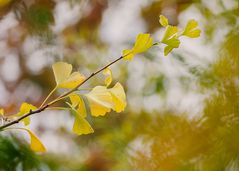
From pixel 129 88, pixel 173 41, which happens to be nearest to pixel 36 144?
pixel 173 41

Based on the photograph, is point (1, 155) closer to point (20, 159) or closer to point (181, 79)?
point (20, 159)

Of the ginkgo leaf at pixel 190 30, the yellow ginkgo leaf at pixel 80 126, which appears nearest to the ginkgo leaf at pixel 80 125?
the yellow ginkgo leaf at pixel 80 126

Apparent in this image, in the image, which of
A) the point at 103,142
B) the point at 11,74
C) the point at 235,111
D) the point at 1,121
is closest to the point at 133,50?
the point at 1,121

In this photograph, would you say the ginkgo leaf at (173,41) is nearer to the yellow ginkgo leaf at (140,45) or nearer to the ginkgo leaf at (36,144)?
the yellow ginkgo leaf at (140,45)

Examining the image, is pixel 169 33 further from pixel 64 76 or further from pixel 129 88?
pixel 129 88

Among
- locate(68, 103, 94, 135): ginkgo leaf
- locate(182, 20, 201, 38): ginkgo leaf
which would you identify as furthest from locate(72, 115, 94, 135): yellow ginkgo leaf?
locate(182, 20, 201, 38): ginkgo leaf
